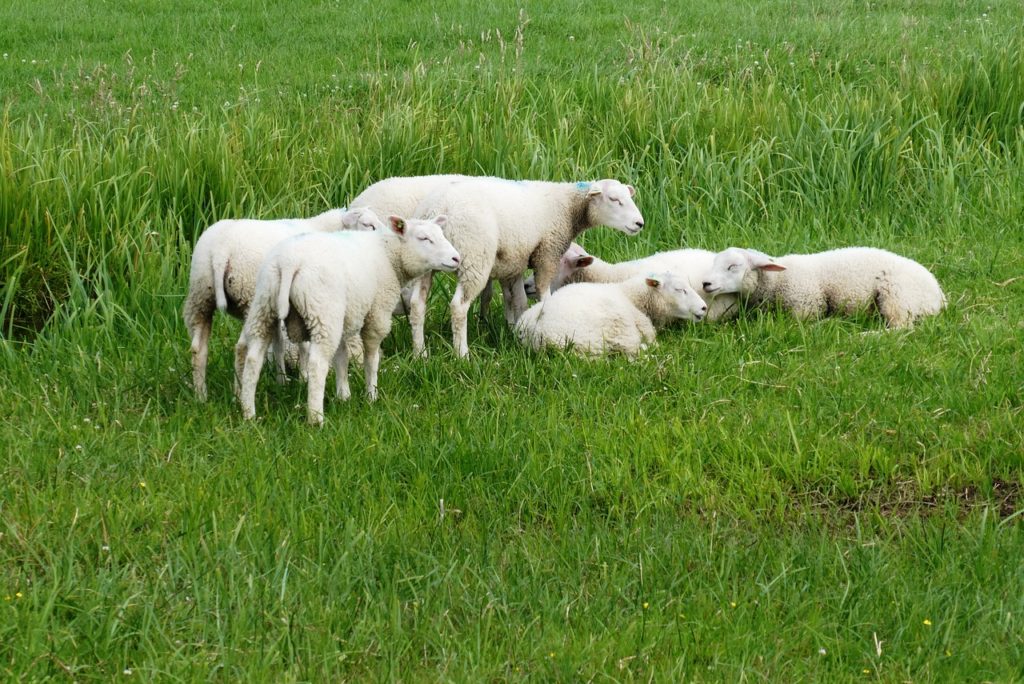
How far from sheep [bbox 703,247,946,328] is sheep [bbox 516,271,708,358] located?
26 centimetres

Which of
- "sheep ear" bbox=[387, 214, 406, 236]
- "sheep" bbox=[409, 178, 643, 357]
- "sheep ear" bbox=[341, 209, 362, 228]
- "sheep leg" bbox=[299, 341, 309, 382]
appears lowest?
"sheep leg" bbox=[299, 341, 309, 382]

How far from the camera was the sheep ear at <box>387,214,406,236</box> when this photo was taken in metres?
5.12

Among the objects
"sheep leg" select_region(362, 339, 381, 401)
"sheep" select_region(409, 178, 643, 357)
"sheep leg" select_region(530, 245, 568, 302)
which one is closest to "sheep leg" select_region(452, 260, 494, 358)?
"sheep" select_region(409, 178, 643, 357)

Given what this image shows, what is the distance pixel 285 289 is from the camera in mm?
4641

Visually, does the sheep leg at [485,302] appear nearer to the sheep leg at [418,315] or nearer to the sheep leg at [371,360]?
the sheep leg at [418,315]

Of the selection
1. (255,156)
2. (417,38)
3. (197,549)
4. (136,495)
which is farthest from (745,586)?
(417,38)

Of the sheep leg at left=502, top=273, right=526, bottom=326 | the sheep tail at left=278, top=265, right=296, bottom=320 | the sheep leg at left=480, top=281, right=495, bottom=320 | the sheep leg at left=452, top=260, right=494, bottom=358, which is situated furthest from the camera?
Answer: the sheep leg at left=480, top=281, right=495, bottom=320

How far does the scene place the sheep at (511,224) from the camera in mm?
5766

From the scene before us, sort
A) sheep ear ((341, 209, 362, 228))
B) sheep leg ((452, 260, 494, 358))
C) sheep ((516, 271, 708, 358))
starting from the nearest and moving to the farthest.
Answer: sheep ear ((341, 209, 362, 228)) < sheep ((516, 271, 708, 358)) < sheep leg ((452, 260, 494, 358))

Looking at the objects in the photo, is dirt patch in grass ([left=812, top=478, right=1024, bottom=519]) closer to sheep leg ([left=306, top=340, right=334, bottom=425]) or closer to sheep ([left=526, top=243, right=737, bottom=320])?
sheep leg ([left=306, top=340, right=334, bottom=425])

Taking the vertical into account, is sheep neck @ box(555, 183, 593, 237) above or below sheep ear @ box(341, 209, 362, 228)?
below

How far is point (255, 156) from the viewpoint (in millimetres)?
7527

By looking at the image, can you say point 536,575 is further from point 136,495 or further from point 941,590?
point 136,495

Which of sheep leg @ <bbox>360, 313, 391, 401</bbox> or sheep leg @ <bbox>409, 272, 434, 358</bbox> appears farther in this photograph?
sheep leg @ <bbox>409, 272, 434, 358</bbox>
